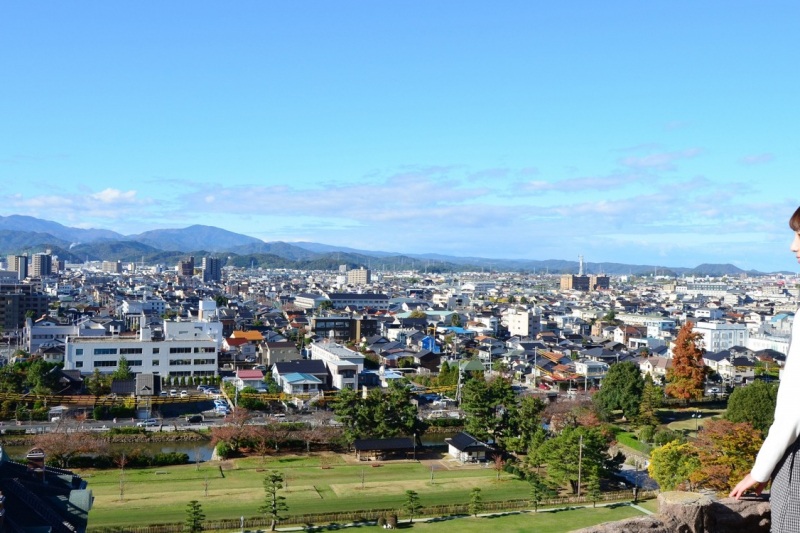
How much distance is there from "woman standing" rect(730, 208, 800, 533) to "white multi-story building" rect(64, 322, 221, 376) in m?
21.2

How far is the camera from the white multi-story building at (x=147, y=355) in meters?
20.8

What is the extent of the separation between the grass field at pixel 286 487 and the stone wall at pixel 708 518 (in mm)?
8851

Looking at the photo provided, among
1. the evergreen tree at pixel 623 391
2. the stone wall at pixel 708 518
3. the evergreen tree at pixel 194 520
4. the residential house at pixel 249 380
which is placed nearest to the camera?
the stone wall at pixel 708 518

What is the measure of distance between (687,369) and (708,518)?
17.6 m

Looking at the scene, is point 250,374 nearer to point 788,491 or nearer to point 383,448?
point 383,448

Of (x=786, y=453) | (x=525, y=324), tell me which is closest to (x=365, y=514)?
(x=786, y=453)

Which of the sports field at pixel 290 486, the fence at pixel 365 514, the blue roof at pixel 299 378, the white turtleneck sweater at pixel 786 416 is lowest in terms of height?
the sports field at pixel 290 486

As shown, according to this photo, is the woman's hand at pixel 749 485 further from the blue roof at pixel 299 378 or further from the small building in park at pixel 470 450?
the blue roof at pixel 299 378

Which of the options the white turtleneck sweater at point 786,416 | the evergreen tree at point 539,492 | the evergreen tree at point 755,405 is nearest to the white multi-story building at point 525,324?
the evergreen tree at point 755,405

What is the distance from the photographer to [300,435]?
15.1m

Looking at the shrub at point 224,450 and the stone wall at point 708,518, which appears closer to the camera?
the stone wall at point 708,518

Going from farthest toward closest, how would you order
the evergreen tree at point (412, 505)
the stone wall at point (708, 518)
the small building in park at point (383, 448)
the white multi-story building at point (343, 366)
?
1. the white multi-story building at point (343, 366)
2. the small building in park at point (383, 448)
3. the evergreen tree at point (412, 505)
4. the stone wall at point (708, 518)

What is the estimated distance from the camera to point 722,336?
97.0ft

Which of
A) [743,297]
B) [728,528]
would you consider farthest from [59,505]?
[743,297]
